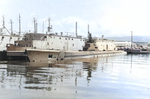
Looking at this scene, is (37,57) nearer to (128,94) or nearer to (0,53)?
(0,53)

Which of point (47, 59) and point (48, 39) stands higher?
point (48, 39)

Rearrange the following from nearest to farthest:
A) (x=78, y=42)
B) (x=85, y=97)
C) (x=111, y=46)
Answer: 1. (x=85, y=97)
2. (x=78, y=42)
3. (x=111, y=46)

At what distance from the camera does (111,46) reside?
64.9 m

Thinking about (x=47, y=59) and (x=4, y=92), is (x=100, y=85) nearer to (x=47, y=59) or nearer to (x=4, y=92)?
(x=4, y=92)

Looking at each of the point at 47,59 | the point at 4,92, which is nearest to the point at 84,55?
the point at 47,59

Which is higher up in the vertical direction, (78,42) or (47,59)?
(78,42)

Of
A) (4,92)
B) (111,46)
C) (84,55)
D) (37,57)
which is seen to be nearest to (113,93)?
(4,92)

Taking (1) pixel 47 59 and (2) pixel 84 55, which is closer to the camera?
(1) pixel 47 59

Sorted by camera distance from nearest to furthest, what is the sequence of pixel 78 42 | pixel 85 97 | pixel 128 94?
pixel 85 97 < pixel 128 94 < pixel 78 42

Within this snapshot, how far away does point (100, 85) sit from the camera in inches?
517

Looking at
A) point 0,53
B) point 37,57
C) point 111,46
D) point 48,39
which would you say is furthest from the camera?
point 111,46

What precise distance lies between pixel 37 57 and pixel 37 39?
7.80 metres

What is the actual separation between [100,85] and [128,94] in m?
2.40

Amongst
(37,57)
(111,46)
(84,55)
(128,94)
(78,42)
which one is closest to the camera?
(128,94)
